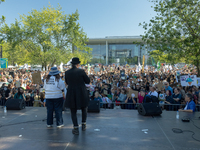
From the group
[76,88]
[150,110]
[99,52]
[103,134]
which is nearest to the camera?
[76,88]

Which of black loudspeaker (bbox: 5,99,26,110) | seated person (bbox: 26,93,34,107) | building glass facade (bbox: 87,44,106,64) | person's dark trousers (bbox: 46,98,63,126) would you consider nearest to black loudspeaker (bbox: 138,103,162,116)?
person's dark trousers (bbox: 46,98,63,126)

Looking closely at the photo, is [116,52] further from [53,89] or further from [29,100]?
[53,89]

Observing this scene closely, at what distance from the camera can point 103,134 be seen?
14.4 feet

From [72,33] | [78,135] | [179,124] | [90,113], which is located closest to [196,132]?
[179,124]

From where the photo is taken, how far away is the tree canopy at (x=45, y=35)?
2492 cm

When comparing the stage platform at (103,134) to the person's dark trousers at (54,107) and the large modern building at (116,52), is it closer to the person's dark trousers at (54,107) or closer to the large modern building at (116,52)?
the person's dark trousers at (54,107)

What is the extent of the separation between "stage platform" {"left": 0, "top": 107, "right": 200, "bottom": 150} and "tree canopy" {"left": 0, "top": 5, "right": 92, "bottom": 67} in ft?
67.1

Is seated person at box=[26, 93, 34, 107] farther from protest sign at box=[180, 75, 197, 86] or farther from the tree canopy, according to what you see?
the tree canopy

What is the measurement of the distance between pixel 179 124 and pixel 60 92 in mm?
3540

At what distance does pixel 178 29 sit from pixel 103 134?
11564 millimetres

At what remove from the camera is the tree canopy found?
2492 centimetres

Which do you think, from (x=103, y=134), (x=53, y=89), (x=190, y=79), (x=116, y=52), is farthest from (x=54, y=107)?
(x=116, y=52)

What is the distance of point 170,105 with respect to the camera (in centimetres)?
808

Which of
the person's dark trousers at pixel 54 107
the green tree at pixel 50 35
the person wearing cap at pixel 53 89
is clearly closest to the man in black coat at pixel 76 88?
the person wearing cap at pixel 53 89
